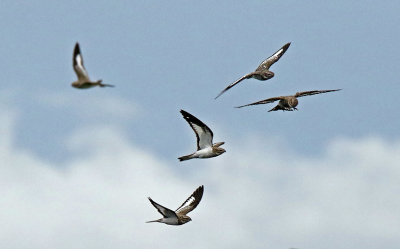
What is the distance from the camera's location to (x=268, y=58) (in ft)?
193

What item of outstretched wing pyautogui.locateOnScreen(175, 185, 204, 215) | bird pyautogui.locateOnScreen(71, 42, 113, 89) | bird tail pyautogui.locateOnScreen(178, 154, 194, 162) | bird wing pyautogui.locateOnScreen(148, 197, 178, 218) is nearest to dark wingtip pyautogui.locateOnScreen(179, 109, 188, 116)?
bird tail pyautogui.locateOnScreen(178, 154, 194, 162)

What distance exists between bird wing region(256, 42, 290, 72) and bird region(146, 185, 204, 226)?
9.61 m

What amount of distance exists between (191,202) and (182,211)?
4.90ft

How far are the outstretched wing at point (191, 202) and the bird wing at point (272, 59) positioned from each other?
932cm

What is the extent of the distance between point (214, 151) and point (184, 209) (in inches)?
178

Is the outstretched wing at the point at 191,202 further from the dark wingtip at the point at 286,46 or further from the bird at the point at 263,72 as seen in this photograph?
the dark wingtip at the point at 286,46

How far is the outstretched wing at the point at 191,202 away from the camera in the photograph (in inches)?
1946

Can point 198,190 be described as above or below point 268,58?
below

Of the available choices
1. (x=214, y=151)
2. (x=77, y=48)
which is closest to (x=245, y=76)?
(x=214, y=151)

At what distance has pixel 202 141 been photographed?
4706 cm

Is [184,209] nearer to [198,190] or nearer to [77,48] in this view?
[198,190]

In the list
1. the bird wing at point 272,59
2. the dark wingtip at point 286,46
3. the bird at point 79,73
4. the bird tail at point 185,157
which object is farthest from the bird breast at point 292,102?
the bird at point 79,73

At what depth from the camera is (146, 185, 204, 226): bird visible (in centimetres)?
4491

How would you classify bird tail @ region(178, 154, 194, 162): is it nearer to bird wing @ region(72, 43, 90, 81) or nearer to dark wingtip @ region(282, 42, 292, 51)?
bird wing @ region(72, 43, 90, 81)
